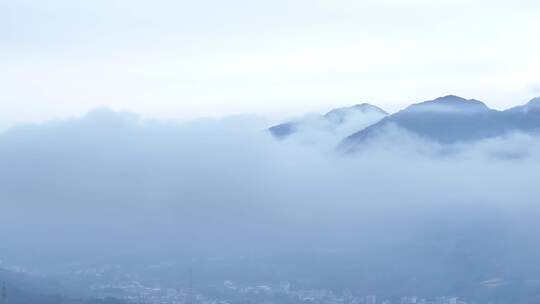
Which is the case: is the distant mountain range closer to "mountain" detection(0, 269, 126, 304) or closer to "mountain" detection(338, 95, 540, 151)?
"mountain" detection(338, 95, 540, 151)

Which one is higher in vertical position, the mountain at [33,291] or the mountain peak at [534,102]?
the mountain peak at [534,102]

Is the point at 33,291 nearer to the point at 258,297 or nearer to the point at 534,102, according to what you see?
the point at 258,297

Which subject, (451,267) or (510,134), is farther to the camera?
(510,134)

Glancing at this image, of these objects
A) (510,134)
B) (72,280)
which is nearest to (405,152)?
(510,134)

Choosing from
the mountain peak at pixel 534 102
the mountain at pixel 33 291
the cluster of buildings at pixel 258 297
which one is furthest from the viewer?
the mountain peak at pixel 534 102

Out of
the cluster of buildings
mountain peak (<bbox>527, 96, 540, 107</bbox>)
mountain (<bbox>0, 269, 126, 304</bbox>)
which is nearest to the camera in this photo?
mountain (<bbox>0, 269, 126, 304</bbox>)

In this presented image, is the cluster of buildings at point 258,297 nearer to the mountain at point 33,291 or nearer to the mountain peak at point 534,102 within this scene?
the mountain at point 33,291

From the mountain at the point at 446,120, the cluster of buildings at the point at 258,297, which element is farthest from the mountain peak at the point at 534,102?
the cluster of buildings at the point at 258,297

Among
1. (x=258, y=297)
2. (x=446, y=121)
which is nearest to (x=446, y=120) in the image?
(x=446, y=121)

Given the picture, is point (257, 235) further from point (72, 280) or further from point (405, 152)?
point (405, 152)

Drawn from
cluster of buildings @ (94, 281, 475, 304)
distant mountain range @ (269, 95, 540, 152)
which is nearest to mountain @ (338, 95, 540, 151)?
distant mountain range @ (269, 95, 540, 152)

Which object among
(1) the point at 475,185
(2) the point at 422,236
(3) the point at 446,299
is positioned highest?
(1) the point at 475,185
